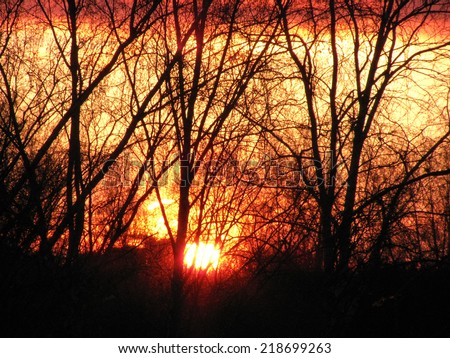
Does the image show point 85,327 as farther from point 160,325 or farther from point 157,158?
point 157,158

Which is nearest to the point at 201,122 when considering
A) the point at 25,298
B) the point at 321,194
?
the point at 321,194

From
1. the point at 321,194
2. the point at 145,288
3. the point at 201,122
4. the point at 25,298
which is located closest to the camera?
the point at 25,298

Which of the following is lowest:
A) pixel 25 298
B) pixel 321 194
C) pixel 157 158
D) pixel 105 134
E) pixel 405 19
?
pixel 25 298

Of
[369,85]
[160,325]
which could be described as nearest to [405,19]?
[369,85]

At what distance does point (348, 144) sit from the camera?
12164 millimetres

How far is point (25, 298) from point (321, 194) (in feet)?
19.7

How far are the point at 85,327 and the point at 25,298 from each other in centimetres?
320

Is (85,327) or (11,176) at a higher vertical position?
(11,176)

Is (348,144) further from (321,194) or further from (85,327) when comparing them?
(85,327)

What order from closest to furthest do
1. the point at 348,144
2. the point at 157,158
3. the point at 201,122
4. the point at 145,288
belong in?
the point at 201,122 → the point at 157,158 → the point at 348,144 → the point at 145,288
